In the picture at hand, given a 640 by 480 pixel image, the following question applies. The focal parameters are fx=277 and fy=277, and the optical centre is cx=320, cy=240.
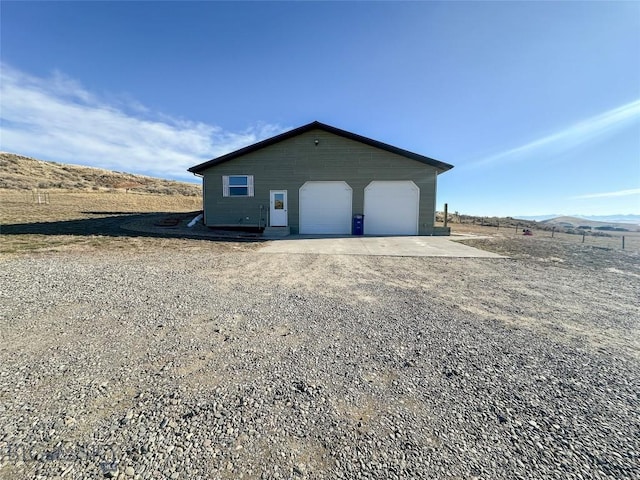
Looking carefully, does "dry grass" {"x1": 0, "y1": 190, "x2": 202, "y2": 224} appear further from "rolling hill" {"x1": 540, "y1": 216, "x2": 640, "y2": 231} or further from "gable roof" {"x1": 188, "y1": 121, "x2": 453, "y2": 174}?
"rolling hill" {"x1": 540, "y1": 216, "x2": 640, "y2": 231}

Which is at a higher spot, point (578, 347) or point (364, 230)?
point (364, 230)

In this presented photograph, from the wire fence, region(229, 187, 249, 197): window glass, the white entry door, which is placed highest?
region(229, 187, 249, 197): window glass

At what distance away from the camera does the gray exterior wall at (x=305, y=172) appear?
570 inches

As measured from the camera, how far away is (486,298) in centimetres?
498

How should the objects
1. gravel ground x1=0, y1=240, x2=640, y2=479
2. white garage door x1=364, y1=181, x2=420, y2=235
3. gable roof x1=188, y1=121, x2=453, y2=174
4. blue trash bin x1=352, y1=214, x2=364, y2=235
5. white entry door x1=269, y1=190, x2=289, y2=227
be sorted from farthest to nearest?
white entry door x1=269, y1=190, x2=289, y2=227 → white garage door x1=364, y1=181, x2=420, y2=235 → blue trash bin x1=352, y1=214, x2=364, y2=235 → gable roof x1=188, y1=121, x2=453, y2=174 → gravel ground x1=0, y1=240, x2=640, y2=479

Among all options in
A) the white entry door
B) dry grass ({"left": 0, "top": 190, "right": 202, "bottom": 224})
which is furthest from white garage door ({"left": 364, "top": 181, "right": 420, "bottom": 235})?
dry grass ({"left": 0, "top": 190, "right": 202, "bottom": 224})

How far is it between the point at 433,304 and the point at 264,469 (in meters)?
3.68

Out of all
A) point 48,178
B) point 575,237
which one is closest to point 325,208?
point 575,237

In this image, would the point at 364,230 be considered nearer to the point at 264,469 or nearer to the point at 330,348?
the point at 330,348

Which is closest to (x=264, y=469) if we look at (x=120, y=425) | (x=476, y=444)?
(x=120, y=425)

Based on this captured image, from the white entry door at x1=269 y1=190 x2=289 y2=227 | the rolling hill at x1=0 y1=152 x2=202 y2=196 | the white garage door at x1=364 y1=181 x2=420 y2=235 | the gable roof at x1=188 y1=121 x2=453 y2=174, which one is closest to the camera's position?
the gable roof at x1=188 y1=121 x2=453 y2=174

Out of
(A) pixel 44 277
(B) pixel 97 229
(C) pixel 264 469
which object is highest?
(B) pixel 97 229

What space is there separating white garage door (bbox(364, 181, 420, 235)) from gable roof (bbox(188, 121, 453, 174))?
1407mm

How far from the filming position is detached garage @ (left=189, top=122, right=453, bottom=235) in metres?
14.5
